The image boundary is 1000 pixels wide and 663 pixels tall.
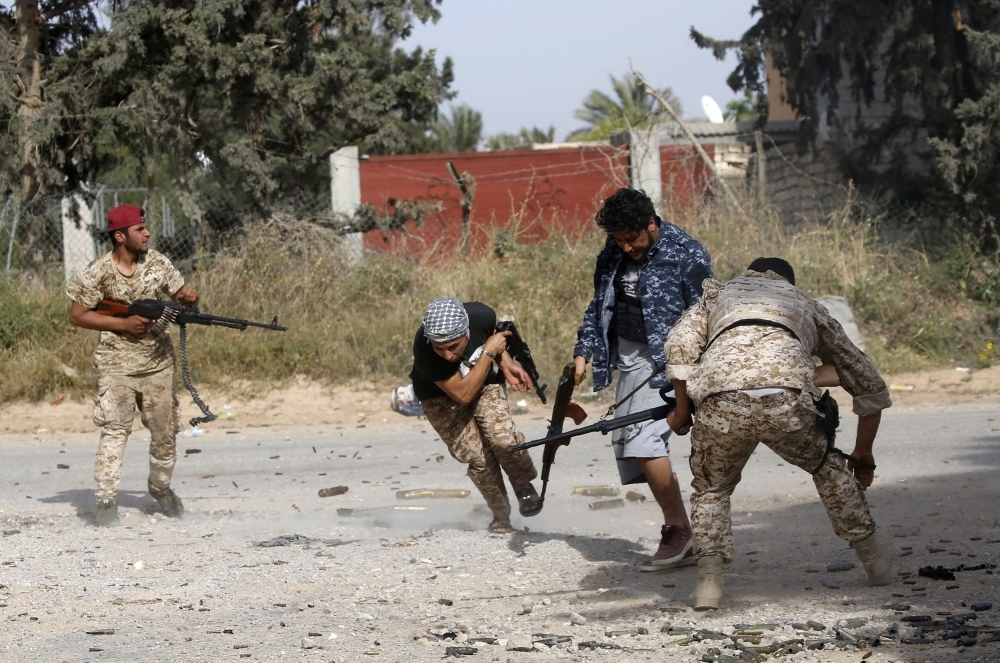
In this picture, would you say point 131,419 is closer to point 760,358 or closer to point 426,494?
point 426,494

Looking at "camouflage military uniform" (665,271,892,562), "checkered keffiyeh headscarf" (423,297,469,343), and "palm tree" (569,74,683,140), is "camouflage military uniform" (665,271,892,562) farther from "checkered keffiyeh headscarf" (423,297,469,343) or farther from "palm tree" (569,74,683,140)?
"palm tree" (569,74,683,140)

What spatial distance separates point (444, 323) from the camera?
508 cm

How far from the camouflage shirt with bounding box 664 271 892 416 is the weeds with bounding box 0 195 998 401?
23.7ft

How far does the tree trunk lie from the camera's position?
13.3m

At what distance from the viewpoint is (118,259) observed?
6438 millimetres

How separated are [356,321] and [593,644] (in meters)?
8.46

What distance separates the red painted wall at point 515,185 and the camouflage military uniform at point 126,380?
7.52m

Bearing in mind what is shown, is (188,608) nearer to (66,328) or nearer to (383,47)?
(66,328)

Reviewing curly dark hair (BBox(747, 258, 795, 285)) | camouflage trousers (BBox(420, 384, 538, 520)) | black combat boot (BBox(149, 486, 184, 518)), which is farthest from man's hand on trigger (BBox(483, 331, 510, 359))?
black combat boot (BBox(149, 486, 184, 518))

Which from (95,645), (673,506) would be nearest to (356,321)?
(673,506)

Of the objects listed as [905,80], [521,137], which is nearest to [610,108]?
[521,137]

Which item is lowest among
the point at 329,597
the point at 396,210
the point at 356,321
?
the point at 329,597

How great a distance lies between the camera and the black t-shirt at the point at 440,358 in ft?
17.7

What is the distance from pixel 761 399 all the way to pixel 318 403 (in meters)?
7.64
